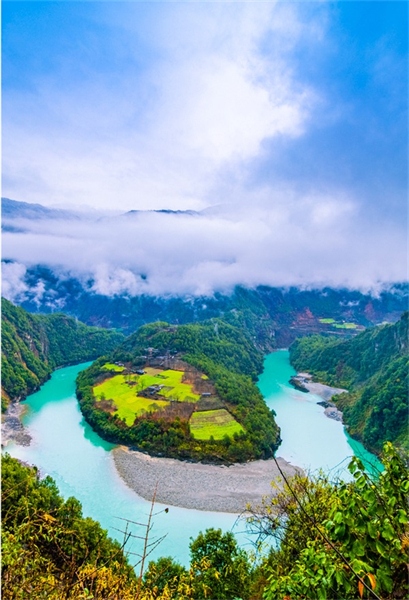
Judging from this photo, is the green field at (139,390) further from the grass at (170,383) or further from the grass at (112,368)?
the grass at (112,368)

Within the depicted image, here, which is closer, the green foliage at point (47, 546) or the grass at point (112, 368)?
Result: the green foliage at point (47, 546)

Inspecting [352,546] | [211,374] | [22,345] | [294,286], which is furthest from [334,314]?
[352,546]

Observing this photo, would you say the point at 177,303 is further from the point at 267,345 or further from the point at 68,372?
the point at 68,372

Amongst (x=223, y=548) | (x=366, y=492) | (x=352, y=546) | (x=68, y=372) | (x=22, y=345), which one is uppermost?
(x=366, y=492)

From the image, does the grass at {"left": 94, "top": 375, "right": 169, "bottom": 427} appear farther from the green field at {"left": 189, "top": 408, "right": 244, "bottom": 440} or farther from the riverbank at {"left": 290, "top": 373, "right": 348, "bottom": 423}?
the riverbank at {"left": 290, "top": 373, "right": 348, "bottom": 423}

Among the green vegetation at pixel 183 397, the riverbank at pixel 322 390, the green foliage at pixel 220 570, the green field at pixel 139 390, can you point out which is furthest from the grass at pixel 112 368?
the green foliage at pixel 220 570

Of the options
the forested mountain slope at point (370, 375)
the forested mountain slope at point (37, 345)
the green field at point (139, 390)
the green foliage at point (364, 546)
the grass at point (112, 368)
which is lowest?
the forested mountain slope at point (37, 345)
